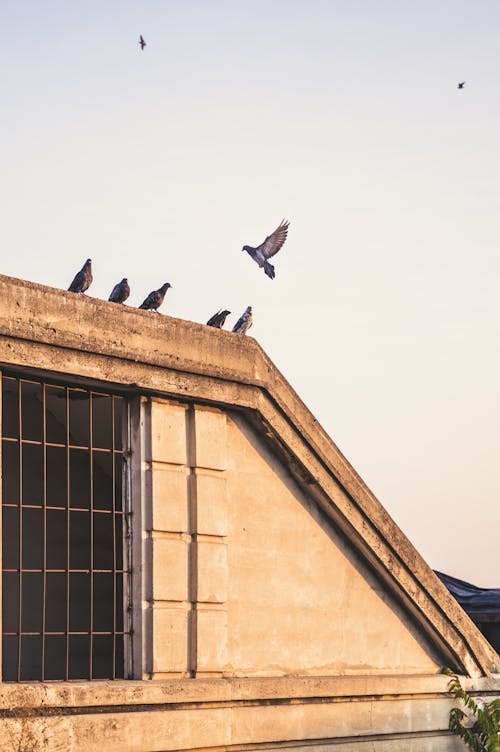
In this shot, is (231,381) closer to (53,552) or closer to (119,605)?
(119,605)

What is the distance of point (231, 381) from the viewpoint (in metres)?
12.5

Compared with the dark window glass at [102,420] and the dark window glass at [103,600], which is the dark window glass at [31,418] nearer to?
the dark window glass at [102,420]

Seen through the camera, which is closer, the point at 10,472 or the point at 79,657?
the point at 79,657

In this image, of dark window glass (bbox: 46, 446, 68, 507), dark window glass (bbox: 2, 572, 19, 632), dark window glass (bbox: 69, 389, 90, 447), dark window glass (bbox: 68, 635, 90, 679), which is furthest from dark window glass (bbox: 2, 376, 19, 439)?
dark window glass (bbox: 68, 635, 90, 679)

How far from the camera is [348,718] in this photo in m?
12.9

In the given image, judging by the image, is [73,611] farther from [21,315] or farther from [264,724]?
[21,315]

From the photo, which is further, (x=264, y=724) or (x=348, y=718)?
(x=348, y=718)

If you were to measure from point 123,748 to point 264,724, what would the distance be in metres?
1.69

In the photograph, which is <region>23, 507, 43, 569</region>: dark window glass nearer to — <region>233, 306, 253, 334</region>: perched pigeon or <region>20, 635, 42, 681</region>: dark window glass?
<region>20, 635, 42, 681</region>: dark window glass

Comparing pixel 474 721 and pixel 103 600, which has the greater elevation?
pixel 103 600

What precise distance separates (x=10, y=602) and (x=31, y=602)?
0.31m

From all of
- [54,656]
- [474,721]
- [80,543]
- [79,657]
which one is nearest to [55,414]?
[80,543]

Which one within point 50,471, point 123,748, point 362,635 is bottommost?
point 123,748

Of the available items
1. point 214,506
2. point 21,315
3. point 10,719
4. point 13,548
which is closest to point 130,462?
point 214,506
